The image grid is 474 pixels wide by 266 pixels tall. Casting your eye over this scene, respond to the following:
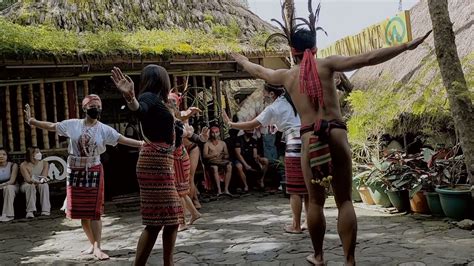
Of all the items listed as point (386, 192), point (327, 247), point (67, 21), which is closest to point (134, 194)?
point (67, 21)

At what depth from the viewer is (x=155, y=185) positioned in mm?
3295

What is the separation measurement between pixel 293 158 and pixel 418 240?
1.44 metres

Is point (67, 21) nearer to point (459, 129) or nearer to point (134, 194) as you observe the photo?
point (134, 194)

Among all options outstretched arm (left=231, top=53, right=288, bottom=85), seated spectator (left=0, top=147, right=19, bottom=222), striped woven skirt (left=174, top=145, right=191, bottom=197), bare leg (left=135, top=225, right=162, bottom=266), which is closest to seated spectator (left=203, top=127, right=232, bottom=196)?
seated spectator (left=0, top=147, right=19, bottom=222)

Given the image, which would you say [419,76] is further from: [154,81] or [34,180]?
[34,180]

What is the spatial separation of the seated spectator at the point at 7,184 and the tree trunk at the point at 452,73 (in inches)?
277

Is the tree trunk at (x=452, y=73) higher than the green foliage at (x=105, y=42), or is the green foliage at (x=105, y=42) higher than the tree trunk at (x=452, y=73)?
the green foliage at (x=105, y=42)

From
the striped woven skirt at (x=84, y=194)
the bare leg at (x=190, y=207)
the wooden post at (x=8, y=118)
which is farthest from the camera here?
the wooden post at (x=8, y=118)

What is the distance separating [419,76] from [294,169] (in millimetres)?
2752

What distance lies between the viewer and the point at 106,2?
10.9 meters

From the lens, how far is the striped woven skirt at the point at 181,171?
5.25 m

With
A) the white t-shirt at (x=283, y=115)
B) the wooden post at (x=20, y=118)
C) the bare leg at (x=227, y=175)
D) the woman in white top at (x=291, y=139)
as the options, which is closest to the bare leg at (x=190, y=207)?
the woman in white top at (x=291, y=139)

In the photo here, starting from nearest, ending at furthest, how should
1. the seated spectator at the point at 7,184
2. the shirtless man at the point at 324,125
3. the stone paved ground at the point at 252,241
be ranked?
the shirtless man at the point at 324,125 → the stone paved ground at the point at 252,241 → the seated spectator at the point at 7,184

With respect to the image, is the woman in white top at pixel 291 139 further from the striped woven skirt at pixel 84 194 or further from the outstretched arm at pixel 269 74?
the striped woven skirt at pixel 84 194
